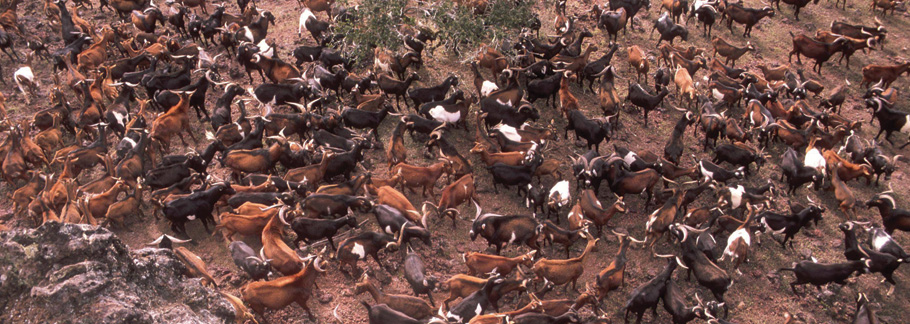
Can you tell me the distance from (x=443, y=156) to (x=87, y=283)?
829 centimetres

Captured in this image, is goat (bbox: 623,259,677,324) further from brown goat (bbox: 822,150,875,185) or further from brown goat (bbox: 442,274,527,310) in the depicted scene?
brown goat (bbox: 822,150,875,185)

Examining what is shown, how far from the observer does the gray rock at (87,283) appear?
7.34 m

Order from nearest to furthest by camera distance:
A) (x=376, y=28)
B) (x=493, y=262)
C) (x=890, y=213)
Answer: (x=493, y=262) → (x=890, y=213) → (x=376, y=28)

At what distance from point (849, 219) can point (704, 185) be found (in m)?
3.33

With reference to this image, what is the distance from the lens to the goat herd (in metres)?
11.9

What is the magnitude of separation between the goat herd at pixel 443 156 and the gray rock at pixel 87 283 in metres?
2.21

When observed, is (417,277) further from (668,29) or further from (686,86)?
(668,29)

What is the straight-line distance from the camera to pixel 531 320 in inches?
420

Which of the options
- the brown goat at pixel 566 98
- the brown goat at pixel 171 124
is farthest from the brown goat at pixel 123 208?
the brown goat at pixel 566 98

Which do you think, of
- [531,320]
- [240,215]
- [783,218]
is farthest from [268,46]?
[783,218]

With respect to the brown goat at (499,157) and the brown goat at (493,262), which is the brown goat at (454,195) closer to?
the brown goat at (499,157)

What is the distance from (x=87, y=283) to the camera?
750cm

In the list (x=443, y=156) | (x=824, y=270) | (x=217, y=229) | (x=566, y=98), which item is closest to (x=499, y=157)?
(x=443, y=156)

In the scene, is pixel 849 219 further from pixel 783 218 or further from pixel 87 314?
pixel 87 314
